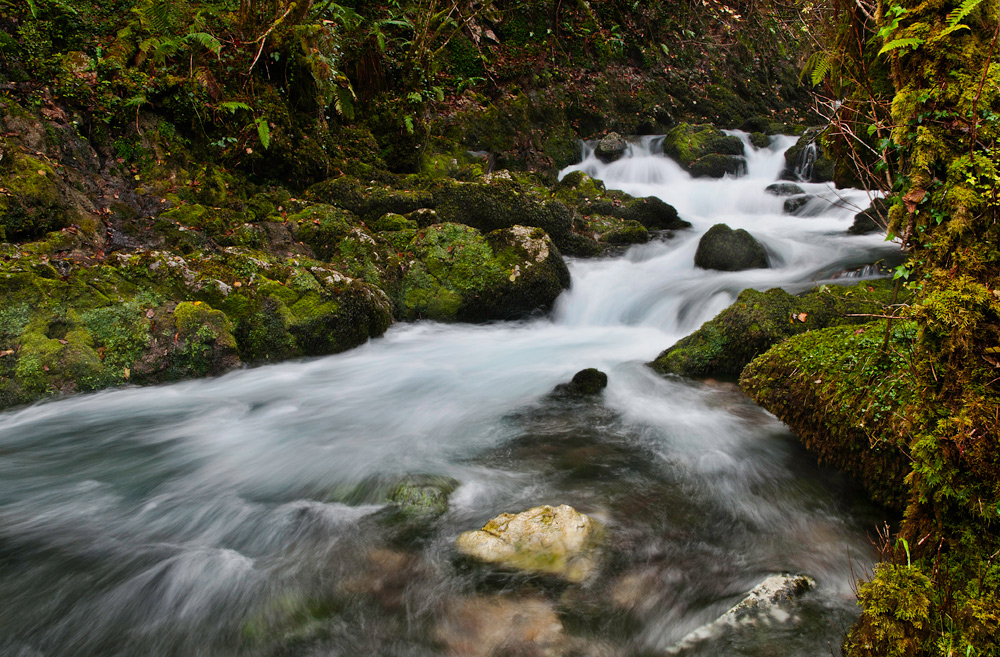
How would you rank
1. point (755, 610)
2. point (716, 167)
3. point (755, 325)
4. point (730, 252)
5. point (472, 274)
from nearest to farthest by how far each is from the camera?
point (755, 610) < point (755, 325) < point (472, 274) < point (730, 252) < point (716, 167)

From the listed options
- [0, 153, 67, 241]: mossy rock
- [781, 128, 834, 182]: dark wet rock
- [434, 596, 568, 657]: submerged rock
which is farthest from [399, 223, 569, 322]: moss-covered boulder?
[781, 128, 834, 182]: dark wet rock

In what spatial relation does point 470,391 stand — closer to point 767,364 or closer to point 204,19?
point 767,364

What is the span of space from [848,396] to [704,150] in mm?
14260

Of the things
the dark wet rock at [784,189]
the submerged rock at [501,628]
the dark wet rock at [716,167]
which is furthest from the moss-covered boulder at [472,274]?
the dark wet rock at [716,167]

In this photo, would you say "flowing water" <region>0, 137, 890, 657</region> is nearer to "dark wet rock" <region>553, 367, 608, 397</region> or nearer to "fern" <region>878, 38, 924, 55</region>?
"dark wet rock" <region>553, 367, 608, 397</region>

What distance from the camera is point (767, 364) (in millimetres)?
4199

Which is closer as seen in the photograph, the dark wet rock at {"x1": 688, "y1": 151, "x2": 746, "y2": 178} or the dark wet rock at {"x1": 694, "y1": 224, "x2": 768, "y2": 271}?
the dark wet rock at {"x1": 694, "y1": 224, "x2": 768, "y2": 271}

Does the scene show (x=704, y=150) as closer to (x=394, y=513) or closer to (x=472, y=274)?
(x=472, y=274)

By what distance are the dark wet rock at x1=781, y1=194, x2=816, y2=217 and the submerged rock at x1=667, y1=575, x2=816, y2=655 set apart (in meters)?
11.9

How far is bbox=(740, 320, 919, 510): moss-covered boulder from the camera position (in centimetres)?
316

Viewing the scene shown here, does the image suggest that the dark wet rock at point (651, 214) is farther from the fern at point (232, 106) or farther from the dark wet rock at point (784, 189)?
the fern at point (232, 106)

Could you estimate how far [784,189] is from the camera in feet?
44.3

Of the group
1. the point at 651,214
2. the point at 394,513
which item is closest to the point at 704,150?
the point at 651,214

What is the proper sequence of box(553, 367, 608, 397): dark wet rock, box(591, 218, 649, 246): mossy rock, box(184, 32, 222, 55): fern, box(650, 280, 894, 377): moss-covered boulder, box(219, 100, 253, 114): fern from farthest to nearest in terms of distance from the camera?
box(591, 218, 649, 246): mossy rock < box(219, 100, 253, 114): fern < box(184, 32, 222, 55): fern < box(553, 367, 608, 397): dark wet rock < box(650, 280, 894, 377): moss-covered boulder
